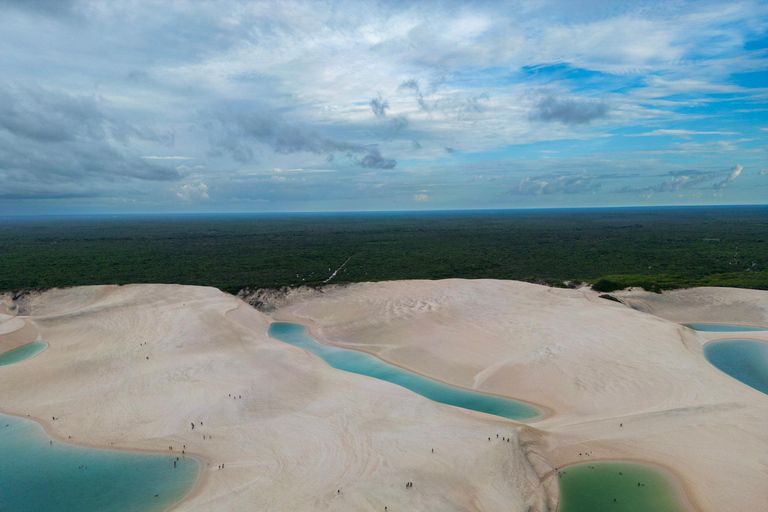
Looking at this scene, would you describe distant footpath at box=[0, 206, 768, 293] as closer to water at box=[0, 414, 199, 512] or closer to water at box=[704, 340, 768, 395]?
water at box=[704, 340, 768, 395]

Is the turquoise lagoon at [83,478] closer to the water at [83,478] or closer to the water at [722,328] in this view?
the water at [83,478]

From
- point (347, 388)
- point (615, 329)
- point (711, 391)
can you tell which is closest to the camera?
point (711, 391)

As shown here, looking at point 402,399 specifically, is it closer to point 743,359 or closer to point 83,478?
point 83,478

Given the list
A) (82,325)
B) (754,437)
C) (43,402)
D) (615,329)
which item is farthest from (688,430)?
(82,325)

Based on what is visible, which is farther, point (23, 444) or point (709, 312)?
point (709, 312)

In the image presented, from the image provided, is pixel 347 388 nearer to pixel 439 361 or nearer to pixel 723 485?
pixel 439 361

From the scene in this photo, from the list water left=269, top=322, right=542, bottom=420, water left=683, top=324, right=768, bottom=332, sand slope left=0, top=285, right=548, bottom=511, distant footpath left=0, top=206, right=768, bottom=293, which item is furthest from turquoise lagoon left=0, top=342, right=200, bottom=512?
water left=683, top=324, right=768, bottom=332

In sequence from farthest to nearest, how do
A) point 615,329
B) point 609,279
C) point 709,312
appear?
point 609,279
point 709,312
point 615,329

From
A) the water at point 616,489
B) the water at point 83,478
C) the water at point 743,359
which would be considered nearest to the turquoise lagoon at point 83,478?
the water at point 83,478
